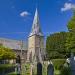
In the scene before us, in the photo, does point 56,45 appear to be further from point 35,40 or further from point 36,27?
point 36,27

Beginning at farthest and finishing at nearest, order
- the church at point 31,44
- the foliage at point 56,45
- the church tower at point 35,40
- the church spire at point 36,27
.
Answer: the church spire at point 36,27, the church at point 31,44, the church tower at point 35,40, the foliage at point 56,45

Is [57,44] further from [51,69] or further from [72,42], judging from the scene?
[51,69]

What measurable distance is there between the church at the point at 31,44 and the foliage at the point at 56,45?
17.3 metres

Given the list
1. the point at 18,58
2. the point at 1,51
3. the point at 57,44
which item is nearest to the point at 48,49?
the point at 57,44

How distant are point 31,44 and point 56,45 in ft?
87.5

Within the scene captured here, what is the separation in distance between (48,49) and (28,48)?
2700 cm

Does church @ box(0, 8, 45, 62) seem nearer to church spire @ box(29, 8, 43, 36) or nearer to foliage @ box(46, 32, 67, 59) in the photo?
church spire @ box(29, 8, 43, 36)

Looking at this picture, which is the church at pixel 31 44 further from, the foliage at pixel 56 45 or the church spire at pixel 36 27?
the foliage at pixel 56 45

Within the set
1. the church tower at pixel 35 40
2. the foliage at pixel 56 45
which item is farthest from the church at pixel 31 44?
the foliage at pixel 56 45

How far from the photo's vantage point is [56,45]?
7062 cm

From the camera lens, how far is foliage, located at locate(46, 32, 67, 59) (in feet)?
215

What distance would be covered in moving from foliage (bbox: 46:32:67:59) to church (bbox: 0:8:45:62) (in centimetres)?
1727


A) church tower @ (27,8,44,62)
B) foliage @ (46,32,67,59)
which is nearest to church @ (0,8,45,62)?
church tower @ (27,8,44,62)

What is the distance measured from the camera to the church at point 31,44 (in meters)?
93.6
